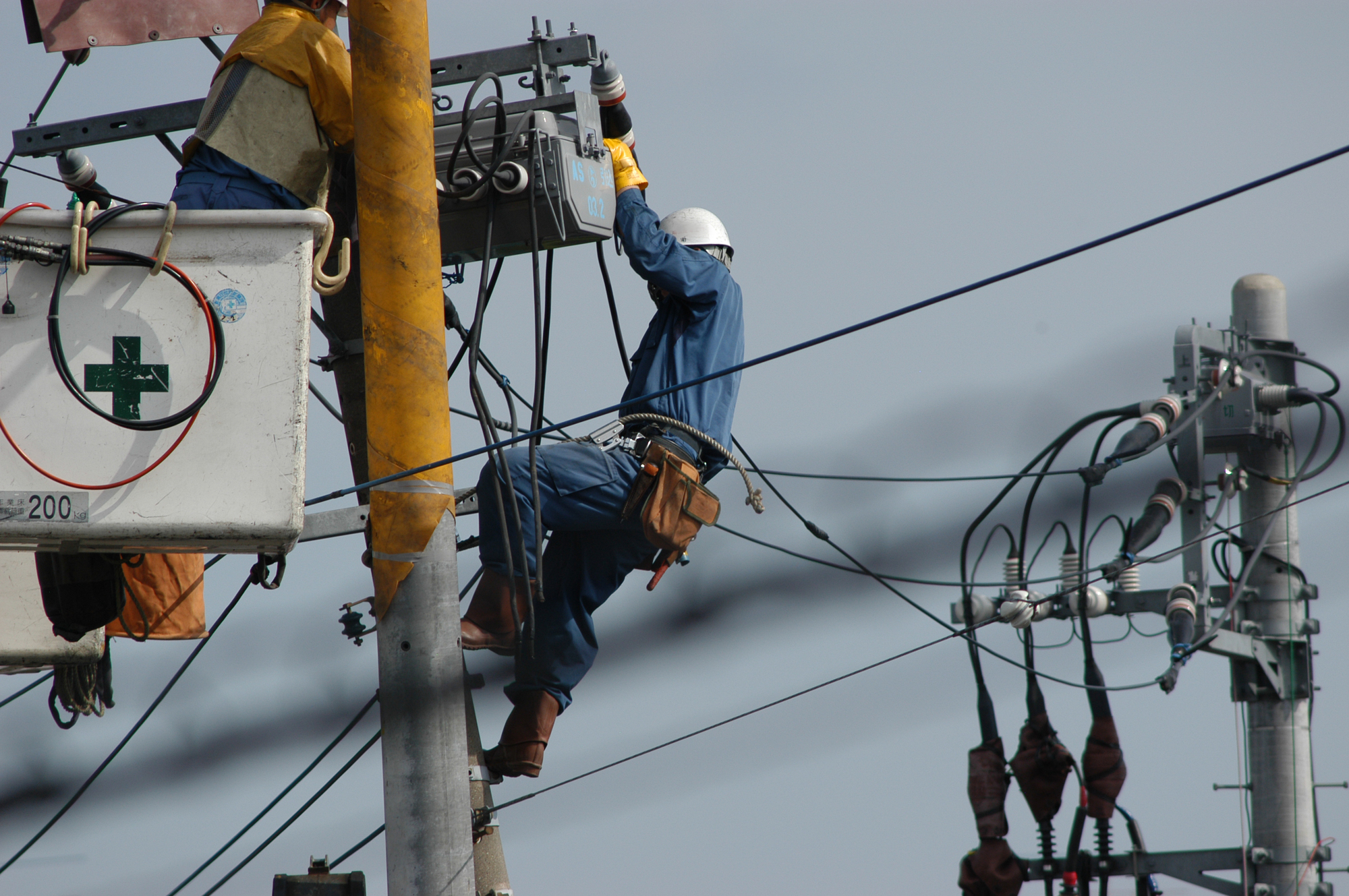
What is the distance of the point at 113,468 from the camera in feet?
13.1

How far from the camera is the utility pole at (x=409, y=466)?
14.2 ft

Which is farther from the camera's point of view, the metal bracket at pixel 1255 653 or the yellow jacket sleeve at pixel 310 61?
the metal bracket at pixel 1255 653

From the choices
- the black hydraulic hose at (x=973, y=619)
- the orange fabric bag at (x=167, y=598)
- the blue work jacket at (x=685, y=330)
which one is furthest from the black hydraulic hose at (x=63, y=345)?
the black hydraulic hose at (x=973, y=619)

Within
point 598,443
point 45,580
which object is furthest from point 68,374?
point 598,443

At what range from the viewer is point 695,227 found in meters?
6.08

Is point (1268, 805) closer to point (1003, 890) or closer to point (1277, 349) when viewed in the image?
point (1003, 890)

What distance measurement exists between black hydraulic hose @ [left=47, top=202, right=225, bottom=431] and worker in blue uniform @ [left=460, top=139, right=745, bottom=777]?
4.05 feet

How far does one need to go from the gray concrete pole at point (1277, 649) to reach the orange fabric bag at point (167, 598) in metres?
5.59

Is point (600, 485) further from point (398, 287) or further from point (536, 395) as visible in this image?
point (398, 287)

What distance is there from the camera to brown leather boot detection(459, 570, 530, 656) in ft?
17.5

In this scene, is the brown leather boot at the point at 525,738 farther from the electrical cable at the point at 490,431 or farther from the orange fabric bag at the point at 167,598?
the orange fabric bag at the point at 167,598

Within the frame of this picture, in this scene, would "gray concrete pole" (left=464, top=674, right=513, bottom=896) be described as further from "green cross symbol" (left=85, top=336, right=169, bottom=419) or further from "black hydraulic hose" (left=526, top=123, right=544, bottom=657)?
"green cross symbol" (left=85, top=336, right=169, bottom=419)

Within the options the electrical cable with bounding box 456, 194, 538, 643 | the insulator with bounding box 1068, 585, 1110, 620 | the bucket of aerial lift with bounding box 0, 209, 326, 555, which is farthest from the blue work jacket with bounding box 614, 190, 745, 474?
the insulator with bounding box 1068, 585, 1110, 620

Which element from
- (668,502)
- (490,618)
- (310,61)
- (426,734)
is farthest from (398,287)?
(668,502)
